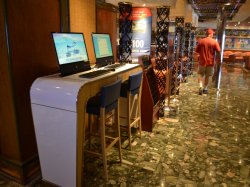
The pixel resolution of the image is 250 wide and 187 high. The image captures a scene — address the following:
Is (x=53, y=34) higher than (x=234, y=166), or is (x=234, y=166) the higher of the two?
(x=53, y=34)

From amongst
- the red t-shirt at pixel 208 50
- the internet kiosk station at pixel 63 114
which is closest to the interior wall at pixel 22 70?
the internet kiosk station at pixel 63 114

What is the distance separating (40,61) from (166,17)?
8.25 ft

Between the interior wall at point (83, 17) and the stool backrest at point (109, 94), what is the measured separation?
1.16m

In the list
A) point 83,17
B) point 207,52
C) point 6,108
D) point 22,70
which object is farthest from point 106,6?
point 207,52

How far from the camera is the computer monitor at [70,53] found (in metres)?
2.27

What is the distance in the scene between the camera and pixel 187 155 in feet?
9.85

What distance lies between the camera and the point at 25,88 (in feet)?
7.54

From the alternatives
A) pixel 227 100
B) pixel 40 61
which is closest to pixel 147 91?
pixel 40 61

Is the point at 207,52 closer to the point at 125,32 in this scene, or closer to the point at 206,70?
the point at 206,70

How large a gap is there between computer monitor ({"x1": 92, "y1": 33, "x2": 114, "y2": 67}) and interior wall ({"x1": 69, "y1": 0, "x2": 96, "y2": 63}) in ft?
1.10

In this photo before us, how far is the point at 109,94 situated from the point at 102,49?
1068mm

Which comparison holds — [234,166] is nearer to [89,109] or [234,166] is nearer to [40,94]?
[89,109]

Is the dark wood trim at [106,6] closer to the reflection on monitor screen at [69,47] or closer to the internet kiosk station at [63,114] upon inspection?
the reflection on monitor screen at [69,47]

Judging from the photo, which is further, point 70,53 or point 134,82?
point 134,82
